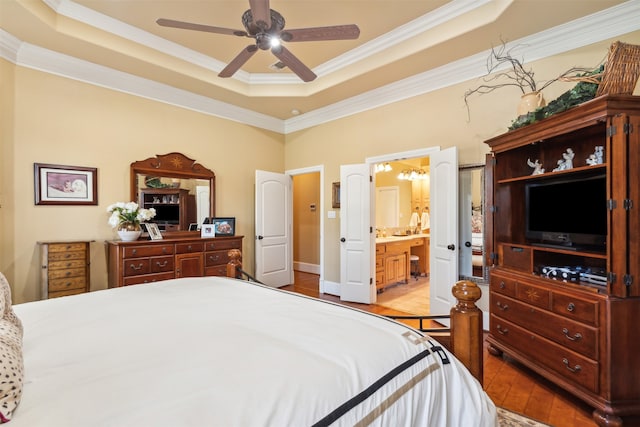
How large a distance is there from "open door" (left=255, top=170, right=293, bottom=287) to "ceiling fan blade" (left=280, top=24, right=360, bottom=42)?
274 centimetres

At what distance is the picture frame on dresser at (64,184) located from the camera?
314 centimetres

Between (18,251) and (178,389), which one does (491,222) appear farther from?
(18,251)

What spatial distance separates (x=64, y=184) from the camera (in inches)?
129

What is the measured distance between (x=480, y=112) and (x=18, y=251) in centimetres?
510

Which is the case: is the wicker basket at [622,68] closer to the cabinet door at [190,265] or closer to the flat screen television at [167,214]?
the cabinet door at [190,265]

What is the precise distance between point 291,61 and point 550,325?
9.46ft

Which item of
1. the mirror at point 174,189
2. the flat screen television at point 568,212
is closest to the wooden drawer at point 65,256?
the mirror at point 174,189

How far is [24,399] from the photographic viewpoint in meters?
0.70

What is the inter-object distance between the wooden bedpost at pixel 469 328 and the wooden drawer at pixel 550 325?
116 centimetres

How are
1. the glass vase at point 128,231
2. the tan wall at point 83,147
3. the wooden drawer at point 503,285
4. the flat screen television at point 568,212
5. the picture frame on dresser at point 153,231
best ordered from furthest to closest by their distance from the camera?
the picture frame on dresser at point 153,231, the glass vase at point 128,231, the tan wall at point 83,147, the wooden drawer at point 503,285, the flat screen television at point 568,212

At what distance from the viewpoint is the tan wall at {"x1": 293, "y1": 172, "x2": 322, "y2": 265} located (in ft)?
22.0

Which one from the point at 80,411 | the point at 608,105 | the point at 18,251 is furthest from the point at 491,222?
the point at 18,251

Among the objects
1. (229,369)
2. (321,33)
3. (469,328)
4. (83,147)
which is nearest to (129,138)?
(83,147)

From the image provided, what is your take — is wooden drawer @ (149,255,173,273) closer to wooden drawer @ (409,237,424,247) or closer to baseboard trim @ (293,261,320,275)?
baseboard trim @ (293,261,320,275)
